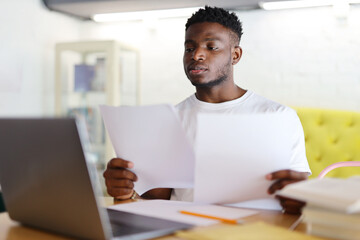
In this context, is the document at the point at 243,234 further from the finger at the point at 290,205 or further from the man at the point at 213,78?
the man at the point at 213,78

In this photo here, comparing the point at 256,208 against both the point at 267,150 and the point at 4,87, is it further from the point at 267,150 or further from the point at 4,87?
the point at 4,87

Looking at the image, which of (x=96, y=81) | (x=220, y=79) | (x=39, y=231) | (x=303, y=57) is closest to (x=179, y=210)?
(x=39, y=231)

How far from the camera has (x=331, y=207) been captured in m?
0.77

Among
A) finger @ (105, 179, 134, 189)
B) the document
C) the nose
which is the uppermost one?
the nose

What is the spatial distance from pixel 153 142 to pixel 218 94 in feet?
2.57

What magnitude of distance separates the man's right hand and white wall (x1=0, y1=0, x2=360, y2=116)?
7.23ft

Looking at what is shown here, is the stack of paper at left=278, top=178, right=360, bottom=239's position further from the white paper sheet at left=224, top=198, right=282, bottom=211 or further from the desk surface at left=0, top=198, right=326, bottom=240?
the white paper sheet at left=224, top=198, right=282, bottom=211

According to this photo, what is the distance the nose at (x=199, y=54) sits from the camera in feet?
5.72

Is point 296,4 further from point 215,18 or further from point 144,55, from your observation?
point 215,18

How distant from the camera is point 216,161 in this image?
1.03m

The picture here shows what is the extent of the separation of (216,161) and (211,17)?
0.97 m

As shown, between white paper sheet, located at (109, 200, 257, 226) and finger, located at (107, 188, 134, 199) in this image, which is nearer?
white paper sheet, located at (109, 200, 257, 226)

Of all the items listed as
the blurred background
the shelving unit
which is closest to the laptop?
the blurred background

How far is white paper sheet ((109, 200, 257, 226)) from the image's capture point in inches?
38.1
